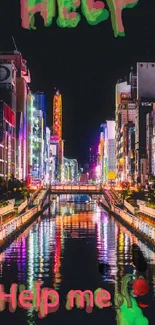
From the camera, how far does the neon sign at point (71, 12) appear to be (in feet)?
54.3

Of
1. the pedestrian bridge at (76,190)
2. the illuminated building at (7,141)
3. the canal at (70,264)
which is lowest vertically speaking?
the canal at (70,264)

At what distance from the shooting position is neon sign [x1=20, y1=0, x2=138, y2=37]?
16.5 metres

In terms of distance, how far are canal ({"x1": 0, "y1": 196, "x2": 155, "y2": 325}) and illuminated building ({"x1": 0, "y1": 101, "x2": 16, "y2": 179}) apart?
77.0 metres

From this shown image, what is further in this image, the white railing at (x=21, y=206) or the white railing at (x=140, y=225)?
the white railing at (x=21, y=206)

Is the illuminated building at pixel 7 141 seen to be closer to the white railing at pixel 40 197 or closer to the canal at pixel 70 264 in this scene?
the white railing at pixel 40 197

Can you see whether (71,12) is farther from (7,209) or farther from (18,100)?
(18,100)

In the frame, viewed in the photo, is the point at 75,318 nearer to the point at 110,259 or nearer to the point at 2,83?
the point at 110,259

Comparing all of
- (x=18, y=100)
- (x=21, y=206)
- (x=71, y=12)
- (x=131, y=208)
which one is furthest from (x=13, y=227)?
(x=18, y=100)

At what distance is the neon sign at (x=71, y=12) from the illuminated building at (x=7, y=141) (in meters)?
129

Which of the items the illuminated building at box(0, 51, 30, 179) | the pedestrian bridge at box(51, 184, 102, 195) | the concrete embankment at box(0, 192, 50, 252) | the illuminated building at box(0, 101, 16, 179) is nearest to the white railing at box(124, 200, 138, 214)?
the concrete embankment at box(0, 192, 50, 252)

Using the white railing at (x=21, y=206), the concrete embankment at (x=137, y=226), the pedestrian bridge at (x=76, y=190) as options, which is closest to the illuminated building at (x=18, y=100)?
the pedestrian bridge at (x=76, y=190)

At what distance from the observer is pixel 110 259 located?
43.9m

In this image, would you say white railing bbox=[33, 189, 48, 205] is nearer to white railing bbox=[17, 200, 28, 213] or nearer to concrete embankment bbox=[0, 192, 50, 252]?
white railing bbox=[17, 200, 28, 213]

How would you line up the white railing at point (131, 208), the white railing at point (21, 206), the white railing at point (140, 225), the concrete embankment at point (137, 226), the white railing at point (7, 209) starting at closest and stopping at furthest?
1. the concrete embankment at point (137, 226)
2. the white railing at point (140, 225)
3. the white railing at point (7, 209)
4. the white railing at point (131, 208)
5. the white railing at point (21, 206)
